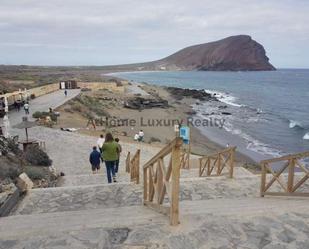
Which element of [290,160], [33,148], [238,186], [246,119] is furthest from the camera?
[246,119]

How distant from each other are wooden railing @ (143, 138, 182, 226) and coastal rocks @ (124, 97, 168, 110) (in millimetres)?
34680

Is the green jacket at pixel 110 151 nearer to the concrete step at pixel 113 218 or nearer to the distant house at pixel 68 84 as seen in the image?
the concrete step at pixel 113 218

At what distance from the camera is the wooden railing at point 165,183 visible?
14.6 feet

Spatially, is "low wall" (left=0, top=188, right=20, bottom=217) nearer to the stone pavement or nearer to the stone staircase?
the stone pavement

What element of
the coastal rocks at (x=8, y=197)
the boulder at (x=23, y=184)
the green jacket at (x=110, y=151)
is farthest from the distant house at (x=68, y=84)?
the coastal rocks at (x=8, y=197)

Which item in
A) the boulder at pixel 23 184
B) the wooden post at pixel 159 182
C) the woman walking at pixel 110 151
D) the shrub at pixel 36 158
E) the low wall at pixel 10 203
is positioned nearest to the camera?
the wooden post at pixel 159 182

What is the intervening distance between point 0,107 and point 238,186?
63.5 feet

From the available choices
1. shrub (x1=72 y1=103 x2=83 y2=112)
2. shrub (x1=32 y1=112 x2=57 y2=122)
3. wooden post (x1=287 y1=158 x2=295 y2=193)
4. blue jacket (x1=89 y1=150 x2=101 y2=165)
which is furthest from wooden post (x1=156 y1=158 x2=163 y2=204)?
shrub (x1=72 y1=103 x2=83 y2=112)

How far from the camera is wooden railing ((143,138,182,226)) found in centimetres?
446

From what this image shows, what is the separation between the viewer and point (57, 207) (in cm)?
712

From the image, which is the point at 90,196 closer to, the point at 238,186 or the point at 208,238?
the point at 238,186

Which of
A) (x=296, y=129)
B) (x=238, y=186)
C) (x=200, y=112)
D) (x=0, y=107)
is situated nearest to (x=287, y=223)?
(x=238, y=186)

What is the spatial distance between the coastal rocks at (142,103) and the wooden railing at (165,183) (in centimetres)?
3468

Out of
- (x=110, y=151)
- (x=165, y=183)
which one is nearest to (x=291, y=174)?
(x=165, y=183)
